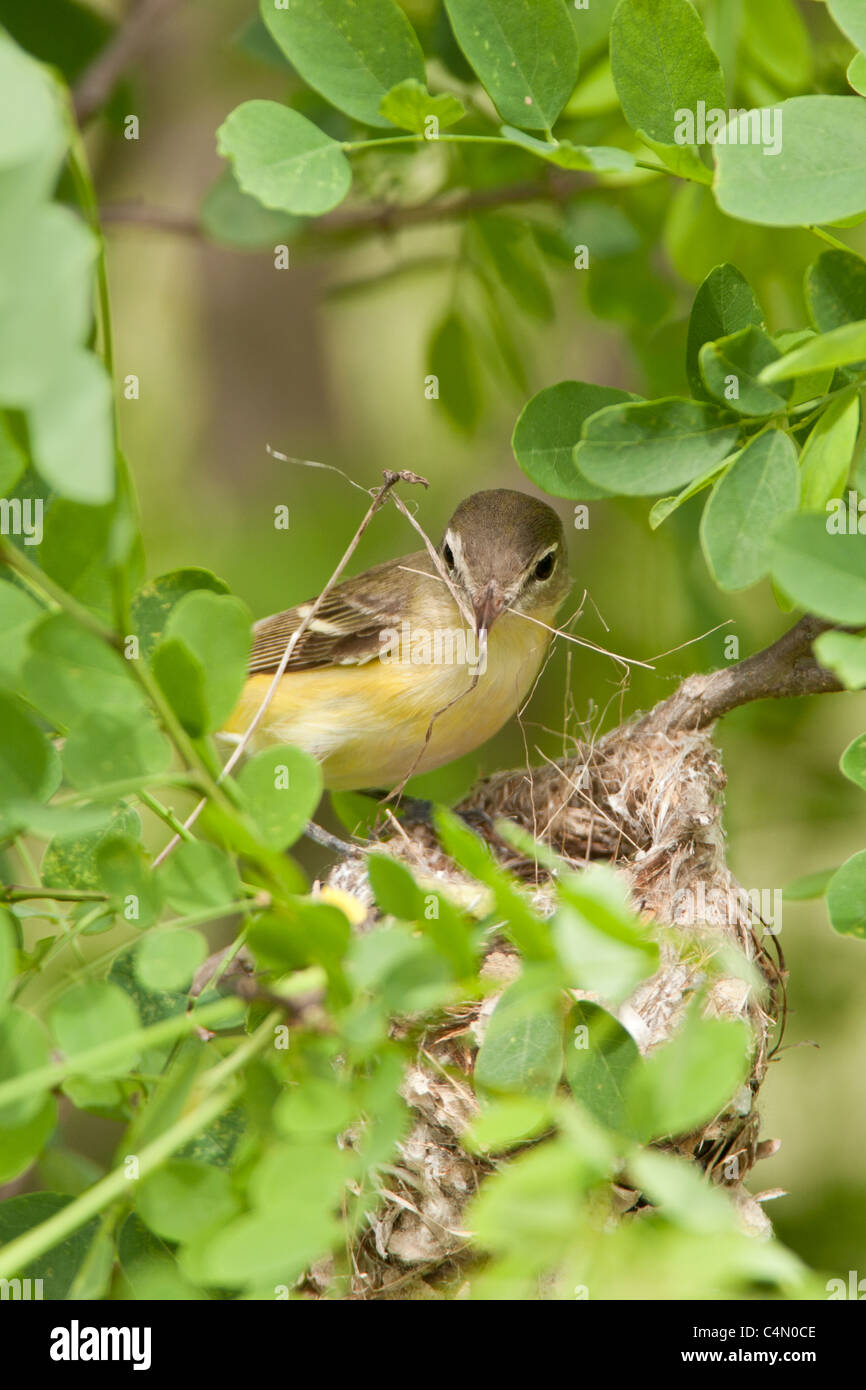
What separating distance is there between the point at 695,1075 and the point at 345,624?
2.73 m

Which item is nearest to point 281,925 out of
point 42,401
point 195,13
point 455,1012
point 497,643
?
point 42,401

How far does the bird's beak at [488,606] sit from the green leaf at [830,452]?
1.52 m

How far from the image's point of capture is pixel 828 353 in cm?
117

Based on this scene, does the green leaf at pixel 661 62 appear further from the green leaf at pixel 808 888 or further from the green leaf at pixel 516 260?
the green leaf at pixel 516 260

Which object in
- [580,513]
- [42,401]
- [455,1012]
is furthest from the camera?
[580,513]

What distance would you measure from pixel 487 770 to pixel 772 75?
2390 millimetres

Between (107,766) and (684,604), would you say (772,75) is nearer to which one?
(684,604)

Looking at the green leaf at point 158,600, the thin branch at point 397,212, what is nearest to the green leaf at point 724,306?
the green leaf at point 158,600

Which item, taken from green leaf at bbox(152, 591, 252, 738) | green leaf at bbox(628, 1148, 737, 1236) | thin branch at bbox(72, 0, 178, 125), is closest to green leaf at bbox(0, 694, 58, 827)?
green leaf at bbox(152, 591, 252, 738)

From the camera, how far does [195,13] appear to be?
4527mm

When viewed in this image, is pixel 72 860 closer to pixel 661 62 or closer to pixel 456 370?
pixel 661 62

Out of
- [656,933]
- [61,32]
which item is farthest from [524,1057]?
[61,32]

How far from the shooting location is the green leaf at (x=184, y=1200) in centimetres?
115

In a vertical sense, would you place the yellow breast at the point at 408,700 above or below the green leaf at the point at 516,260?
below
